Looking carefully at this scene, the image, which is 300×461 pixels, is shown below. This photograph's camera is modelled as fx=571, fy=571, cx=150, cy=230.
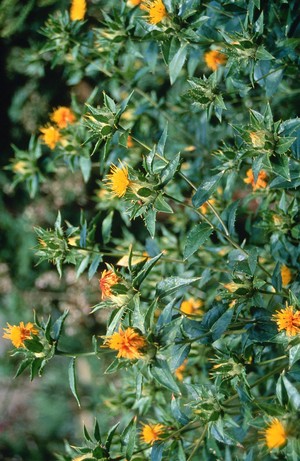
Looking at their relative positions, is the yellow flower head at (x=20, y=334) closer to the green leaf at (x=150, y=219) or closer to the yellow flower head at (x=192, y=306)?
the green leaf at (x=150, y=219)

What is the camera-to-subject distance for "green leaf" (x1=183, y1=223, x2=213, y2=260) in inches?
43.5

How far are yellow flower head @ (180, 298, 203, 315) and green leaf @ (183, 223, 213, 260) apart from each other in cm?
40

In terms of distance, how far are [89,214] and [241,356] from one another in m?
1.62

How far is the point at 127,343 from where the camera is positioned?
3.09 feet

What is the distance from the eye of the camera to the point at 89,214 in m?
2.61

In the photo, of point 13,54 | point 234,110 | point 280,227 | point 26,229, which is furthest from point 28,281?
point 280,227

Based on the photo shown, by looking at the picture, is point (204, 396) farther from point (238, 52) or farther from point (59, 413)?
point (59, 413)

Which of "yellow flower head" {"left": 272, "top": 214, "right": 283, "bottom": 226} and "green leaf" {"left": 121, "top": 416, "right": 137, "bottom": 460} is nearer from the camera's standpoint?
"green leaf" {"left": 121, "top": 416, "right": 137, "bottom": 460}

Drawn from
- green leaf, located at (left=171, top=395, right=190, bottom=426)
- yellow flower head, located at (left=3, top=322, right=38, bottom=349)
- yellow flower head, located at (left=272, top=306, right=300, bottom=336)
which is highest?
yellow flower head, located at (left=272, top=306, right=300, bottom=336)

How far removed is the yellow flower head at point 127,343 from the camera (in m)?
0.94

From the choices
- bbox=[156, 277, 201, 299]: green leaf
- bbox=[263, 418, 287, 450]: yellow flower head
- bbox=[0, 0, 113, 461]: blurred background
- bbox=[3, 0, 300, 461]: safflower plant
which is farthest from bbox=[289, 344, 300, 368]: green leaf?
bbox=[0, 0, 113, 461]: blurred background

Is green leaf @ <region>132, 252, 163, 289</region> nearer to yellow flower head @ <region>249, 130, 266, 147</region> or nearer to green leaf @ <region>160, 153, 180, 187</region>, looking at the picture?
green leaf @ <region>160, 153, 180, 187</region>

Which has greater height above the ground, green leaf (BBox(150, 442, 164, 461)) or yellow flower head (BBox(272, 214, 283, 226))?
yellow flower head (BBox(272, 214, 283, 226))

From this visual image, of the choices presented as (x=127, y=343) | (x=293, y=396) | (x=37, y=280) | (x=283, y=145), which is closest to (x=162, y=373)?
(x=127, y=343)
